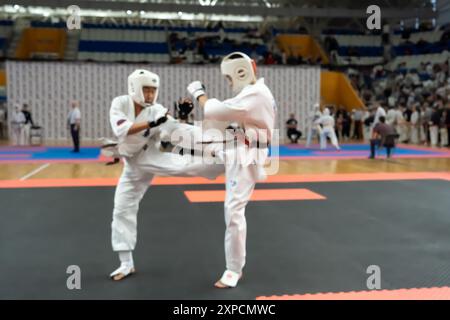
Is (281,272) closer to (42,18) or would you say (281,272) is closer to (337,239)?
(337,239)

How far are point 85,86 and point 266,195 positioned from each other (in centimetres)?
Result: 1096

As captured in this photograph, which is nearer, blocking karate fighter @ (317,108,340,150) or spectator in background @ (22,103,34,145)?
blocking karate fighter @ (317,108,340,150)

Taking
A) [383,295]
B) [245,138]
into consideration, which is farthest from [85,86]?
[383,295]

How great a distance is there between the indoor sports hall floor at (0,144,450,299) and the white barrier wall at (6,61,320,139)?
7.67 metres

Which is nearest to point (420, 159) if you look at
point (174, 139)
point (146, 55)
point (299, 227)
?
point (299, 227)

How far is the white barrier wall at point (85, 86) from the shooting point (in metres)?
15.3

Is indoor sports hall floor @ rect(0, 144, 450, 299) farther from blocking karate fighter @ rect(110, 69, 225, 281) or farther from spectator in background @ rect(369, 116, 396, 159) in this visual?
spectator in background @ rect(369, 116, 396, 159)

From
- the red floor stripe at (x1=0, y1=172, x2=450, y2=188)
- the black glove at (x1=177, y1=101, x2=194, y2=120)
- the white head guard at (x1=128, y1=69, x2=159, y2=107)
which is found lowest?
Result: the red floor stripe at (x1=0, y1=172, x2=450, y2=188)

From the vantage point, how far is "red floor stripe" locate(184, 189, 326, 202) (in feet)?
20.3

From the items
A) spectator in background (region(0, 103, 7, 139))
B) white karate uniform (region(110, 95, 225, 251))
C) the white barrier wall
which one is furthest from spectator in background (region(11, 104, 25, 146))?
white karate uniform (region(110, 95, 225, 251))

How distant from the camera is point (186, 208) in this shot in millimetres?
5617

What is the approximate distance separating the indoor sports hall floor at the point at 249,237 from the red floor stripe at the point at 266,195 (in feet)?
0.05

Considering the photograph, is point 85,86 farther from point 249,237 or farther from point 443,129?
point 249,237

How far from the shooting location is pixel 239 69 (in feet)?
10.6
